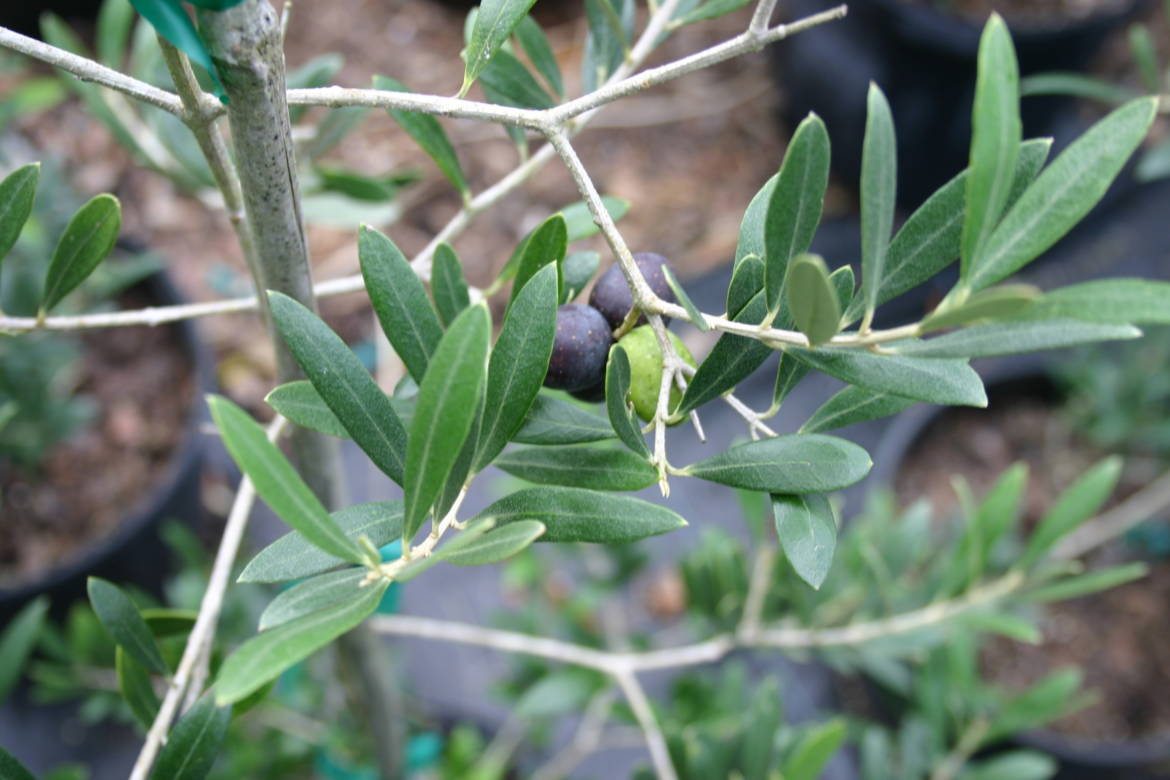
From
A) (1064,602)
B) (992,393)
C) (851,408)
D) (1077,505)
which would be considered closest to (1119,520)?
(1064,602)

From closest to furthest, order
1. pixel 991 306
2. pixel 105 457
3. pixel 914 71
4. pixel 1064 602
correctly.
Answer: pixel 991 306 → pixel 105 457 → pixel 1064 602 → pixel 914 71

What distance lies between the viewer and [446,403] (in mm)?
385

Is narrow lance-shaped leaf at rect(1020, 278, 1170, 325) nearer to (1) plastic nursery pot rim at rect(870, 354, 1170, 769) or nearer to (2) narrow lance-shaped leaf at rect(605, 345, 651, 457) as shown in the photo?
(2) narrow lance-shaped leaf at rect(605, 345, 651, 457)

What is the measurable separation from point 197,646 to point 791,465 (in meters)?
0.37

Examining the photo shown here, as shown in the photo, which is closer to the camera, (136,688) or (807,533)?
(807,533)

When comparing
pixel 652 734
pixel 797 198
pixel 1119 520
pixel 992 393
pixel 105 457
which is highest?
pixel 797 198

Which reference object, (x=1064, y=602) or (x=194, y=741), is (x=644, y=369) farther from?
(x=1064, y=602)

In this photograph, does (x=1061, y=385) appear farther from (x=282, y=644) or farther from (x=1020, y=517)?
(x=282, y=644)

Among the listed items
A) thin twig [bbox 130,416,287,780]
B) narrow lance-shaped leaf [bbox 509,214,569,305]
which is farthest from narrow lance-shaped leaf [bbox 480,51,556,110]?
thin twig [bbox 130,416,287,780]

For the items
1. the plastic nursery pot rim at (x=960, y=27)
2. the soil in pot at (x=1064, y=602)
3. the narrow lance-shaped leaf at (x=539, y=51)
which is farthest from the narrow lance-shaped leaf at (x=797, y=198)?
the plastic nursery pot rim at (x=960, y=27)

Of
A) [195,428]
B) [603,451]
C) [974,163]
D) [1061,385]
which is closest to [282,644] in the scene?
[603,451]

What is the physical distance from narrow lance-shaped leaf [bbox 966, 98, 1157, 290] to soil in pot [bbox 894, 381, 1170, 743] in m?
1.51

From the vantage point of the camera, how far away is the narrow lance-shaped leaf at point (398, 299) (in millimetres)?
451

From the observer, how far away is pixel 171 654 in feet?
2.28
